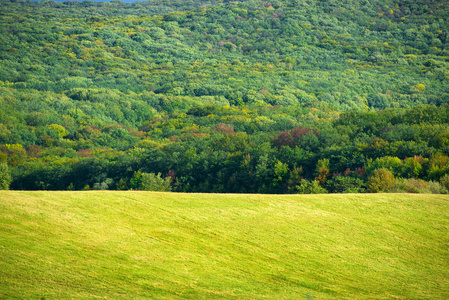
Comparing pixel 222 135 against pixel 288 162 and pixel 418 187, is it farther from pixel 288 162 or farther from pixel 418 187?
pixel 418 187

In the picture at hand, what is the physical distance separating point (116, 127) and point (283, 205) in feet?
391

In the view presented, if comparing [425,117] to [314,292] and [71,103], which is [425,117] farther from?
[71,103]

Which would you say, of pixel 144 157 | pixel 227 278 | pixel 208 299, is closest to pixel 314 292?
pixel 227 278

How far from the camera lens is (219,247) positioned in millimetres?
23594

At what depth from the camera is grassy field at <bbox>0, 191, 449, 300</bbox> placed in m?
18.0

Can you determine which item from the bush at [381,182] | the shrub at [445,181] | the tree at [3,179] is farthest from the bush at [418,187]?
the tree at [3,179]

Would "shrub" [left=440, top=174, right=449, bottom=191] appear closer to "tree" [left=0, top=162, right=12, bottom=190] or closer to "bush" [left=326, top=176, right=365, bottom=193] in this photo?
"bush" [left=326, top=176, right=365, bottom=193]

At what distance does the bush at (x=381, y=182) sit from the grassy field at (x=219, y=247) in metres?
10.5

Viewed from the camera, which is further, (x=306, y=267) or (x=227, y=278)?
(x=306, y=267)

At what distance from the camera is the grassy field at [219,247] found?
59.2 ft

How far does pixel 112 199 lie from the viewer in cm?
2700

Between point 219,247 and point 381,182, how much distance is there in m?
25.6

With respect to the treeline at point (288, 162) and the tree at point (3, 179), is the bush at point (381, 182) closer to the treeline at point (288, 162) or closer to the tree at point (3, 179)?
the treeline at point (288, 162)

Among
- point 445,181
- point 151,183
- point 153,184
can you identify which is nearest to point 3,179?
point 151,183
